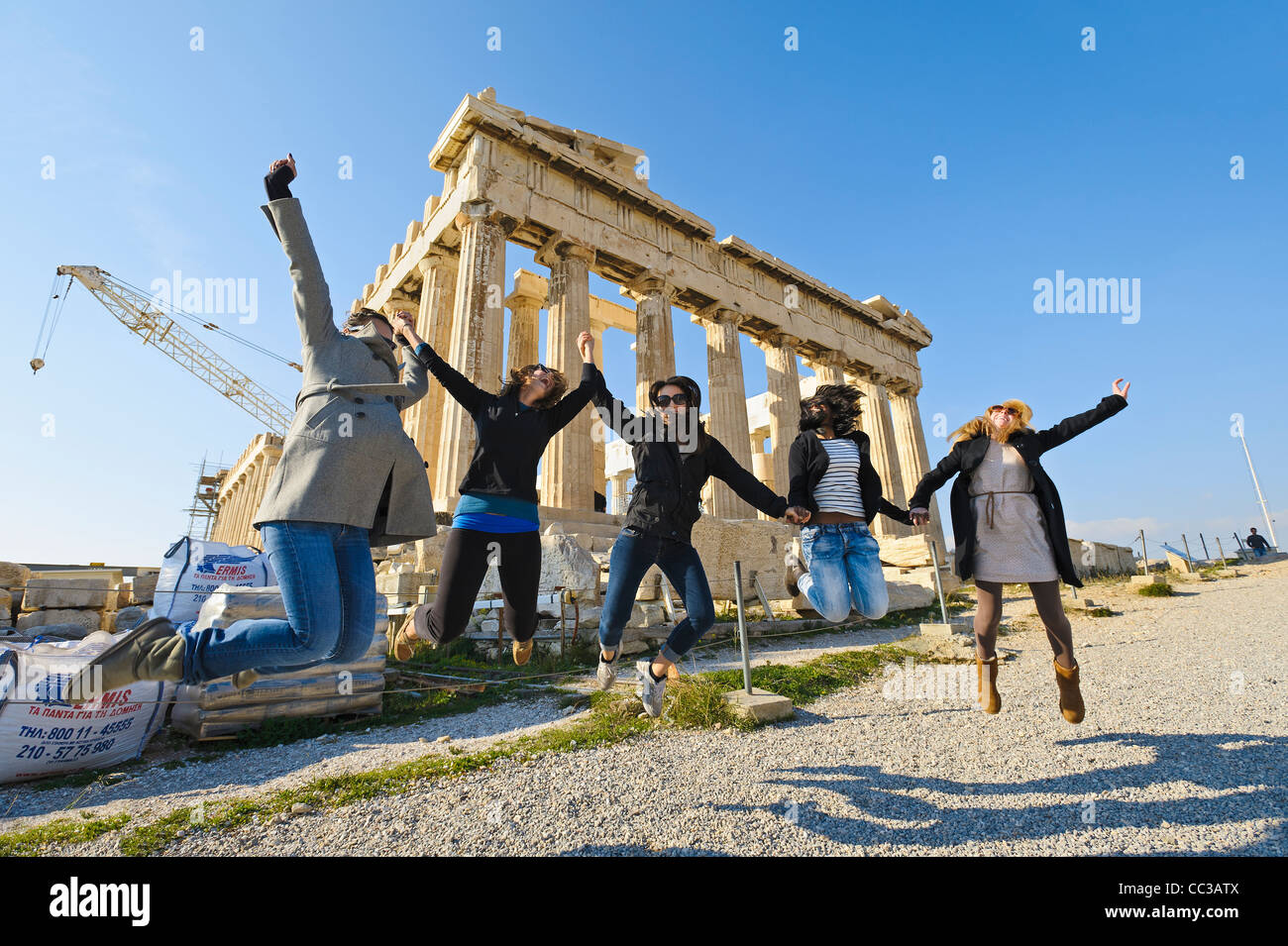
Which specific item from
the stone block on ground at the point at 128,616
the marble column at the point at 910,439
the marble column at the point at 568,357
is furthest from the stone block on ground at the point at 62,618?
the marble column at the point at 910,439

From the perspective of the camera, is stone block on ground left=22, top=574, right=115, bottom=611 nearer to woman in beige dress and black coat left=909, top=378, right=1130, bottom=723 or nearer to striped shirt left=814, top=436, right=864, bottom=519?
striped shirt left=814, top=436, right=864, bottom=519

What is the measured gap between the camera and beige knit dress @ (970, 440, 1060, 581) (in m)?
4.02

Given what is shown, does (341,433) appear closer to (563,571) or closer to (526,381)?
(526,381)

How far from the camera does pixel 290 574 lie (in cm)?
275

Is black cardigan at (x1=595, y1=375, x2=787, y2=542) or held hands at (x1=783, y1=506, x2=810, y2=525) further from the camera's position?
held hands at (x1=783, y1=506, x2=810, y2=525)

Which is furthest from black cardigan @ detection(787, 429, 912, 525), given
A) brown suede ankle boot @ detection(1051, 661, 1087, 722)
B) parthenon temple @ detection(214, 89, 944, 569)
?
parthenon temple @ detection(214, 89, 944, 569)

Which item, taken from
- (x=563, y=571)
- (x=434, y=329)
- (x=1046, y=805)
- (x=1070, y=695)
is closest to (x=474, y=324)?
(x=434, y=329)

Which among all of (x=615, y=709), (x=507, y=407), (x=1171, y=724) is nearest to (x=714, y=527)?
(x=615, y=709)

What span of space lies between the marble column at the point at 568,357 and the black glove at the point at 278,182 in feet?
46.0

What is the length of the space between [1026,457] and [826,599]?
1744 mm

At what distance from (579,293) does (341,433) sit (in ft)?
53.7

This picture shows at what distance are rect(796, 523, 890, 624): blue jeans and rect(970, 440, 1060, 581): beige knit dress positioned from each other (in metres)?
0.69

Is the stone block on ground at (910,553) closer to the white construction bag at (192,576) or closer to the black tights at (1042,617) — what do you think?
the black tights at (1042,617)

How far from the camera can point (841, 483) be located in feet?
14.8
